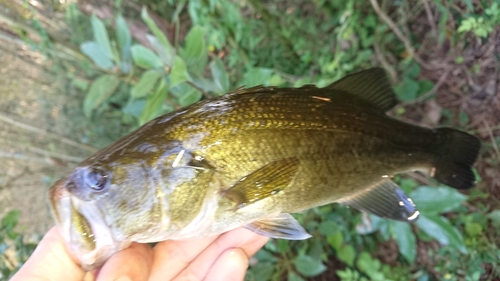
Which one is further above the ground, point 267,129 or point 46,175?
point 267,129

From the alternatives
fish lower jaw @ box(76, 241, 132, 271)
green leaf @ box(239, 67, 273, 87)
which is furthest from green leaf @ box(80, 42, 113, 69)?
fish lower jaw @ box(76, 241, 132, 271)

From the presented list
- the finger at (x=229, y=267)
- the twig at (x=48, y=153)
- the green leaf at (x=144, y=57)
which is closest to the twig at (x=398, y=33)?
the green leaf at (x=144, y=57)

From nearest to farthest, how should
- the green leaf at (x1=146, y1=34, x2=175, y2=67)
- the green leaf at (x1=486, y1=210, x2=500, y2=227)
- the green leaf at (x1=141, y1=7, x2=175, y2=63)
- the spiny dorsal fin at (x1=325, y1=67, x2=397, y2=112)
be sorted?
the spiny dorsal fin at (x1=325, y1=67, x2=397, y2=112) → the green leaf at (x1=141, y1=7, x2=175, y2=63) → the green leaf at (x1=146, y1=34, x2=175, y2=67) → the green leaf at (x1=486, y1=210, x2=500, y2=227)

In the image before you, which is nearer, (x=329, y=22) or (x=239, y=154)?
(x=239, y=154)

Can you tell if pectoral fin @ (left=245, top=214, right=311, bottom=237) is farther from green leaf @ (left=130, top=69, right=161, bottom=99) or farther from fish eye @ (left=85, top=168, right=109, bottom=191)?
green leaf @ (left=130, top=69, right=161, bottom=99)

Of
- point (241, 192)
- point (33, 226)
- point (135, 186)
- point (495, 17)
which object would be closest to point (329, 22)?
point (495, 17)

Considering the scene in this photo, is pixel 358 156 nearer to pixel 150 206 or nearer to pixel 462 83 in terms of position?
pixel 150 206

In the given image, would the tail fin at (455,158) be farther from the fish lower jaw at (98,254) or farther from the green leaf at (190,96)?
the fish lower jaw at (98,254)
